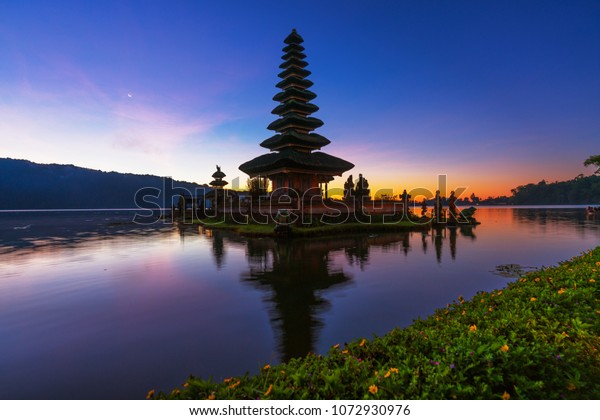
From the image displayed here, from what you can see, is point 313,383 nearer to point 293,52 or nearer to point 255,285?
point 255,285

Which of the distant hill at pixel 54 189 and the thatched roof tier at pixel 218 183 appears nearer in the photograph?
the thatched roof tier at pixel 218 183

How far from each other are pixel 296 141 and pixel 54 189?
203 meters

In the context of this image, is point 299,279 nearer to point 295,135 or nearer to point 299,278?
point 299,278

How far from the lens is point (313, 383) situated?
2.82 m

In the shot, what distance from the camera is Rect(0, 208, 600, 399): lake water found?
434 cm

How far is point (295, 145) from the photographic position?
32.9 metres

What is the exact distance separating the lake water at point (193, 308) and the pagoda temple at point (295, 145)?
59.1ft

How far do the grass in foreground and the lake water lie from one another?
1.49m

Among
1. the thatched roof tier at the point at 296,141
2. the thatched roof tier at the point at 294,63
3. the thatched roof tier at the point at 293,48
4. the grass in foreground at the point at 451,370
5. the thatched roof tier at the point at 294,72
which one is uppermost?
the thatched roof tier at the point at 293,48

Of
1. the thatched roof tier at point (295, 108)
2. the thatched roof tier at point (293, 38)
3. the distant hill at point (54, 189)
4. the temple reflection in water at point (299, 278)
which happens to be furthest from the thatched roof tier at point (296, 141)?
the distant hill at point (54, 189)

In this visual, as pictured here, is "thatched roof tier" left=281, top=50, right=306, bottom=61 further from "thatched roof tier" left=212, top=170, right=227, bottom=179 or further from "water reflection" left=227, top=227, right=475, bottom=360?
"water reflection" left=227, top=227, right=475, bottom=360

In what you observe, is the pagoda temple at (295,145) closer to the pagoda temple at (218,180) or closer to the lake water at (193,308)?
the pagoda temple at (218,180)

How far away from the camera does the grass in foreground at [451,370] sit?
2.56m

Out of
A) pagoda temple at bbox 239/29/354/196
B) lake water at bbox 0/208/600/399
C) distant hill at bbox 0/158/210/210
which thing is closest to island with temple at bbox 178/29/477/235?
pagoda temple at bbox 239/29/354/196
